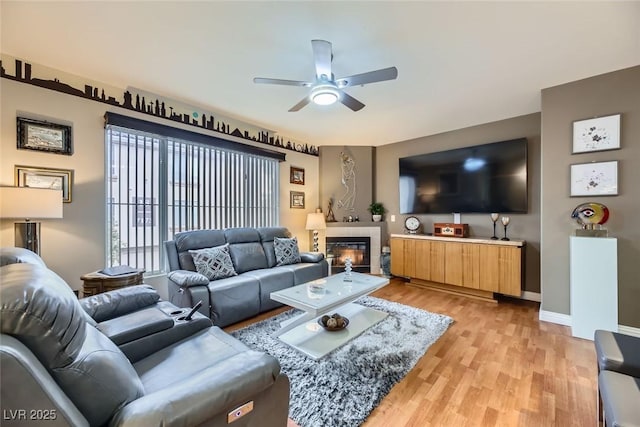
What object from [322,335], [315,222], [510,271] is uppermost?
[315,222]

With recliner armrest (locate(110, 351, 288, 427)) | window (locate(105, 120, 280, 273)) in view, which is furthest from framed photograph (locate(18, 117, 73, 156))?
recliner armrest (locate(110, 351, 288, 427))

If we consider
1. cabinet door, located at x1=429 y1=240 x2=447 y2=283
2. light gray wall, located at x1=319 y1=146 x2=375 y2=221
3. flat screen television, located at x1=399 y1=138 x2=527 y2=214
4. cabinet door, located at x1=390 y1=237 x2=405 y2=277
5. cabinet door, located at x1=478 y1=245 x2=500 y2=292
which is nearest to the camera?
cabinet door, located at x1=478 y1=245 x2=500 y2=292

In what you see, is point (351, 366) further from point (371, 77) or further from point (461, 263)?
point (461, 263)

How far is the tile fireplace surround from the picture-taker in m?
5.07

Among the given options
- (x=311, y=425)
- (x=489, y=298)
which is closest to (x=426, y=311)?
(x=489, y=298)

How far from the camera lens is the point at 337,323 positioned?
2.37 meters

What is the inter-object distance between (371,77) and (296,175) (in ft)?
9.91

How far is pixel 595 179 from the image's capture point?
8.81ft

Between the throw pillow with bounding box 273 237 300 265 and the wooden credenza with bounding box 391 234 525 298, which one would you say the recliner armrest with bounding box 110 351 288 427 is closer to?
the throw pillow with bounding box 273 237 300 265

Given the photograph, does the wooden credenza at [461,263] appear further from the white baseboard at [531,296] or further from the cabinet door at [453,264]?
the white baseboard at [531,296]

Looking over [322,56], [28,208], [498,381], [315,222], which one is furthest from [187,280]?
[498,381]

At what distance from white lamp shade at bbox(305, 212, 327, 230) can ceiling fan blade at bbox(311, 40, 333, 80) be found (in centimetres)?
289

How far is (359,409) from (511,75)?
3.30 meters

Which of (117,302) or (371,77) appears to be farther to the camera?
(371,77)
